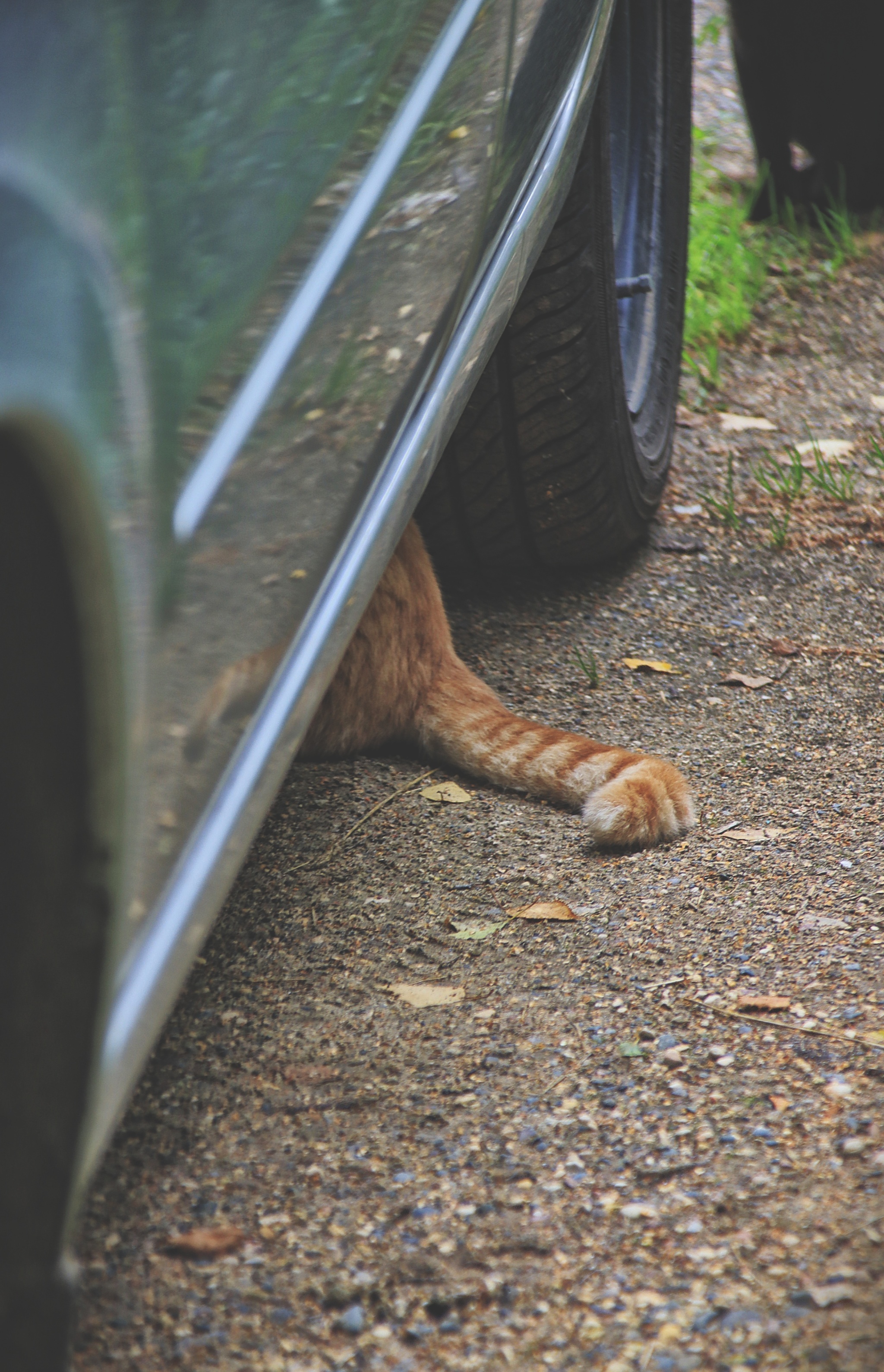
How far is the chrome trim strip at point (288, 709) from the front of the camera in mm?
1037

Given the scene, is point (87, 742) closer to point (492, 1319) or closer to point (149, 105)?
point (149, 105)

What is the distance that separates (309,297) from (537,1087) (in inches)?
42.7

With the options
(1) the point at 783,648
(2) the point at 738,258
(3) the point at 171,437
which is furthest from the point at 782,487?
(3) the point at 171,437

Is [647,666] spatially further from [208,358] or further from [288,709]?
[208,358]

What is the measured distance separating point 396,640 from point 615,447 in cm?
89

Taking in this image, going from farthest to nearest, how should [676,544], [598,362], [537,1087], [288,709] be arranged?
[676,544]
[598,362]
[537,1087]
[288,709]

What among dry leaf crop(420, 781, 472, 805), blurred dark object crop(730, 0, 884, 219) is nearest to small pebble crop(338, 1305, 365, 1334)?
dry leaf crop(420, 781, 472, 805)

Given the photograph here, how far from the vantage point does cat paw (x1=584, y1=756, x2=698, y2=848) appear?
230cm

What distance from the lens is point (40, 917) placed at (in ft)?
3.00

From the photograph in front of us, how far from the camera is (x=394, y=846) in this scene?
7.77 ft

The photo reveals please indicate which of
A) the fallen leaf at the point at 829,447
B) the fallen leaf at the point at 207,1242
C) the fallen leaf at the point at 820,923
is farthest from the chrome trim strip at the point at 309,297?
the fallen leaf at the point at 829,447

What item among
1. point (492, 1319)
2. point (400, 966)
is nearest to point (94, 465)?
point (492, 1319)

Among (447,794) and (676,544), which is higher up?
(447,794)

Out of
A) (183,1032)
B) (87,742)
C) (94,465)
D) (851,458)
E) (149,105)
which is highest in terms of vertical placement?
(149,105)
